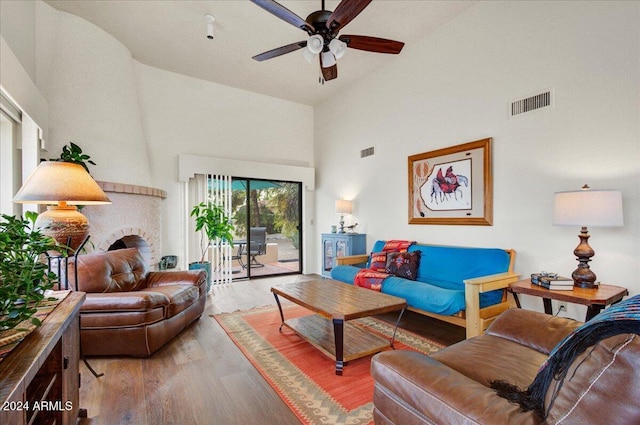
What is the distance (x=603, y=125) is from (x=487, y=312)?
1837mm

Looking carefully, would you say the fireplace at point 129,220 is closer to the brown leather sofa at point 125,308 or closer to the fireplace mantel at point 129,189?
the fireplace mantel at point 129,189

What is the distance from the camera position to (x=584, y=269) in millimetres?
2336

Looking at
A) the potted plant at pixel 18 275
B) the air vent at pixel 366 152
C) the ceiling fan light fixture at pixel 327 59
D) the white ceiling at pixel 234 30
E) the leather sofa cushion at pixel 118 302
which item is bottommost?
the leather sofa cushion at pixel 118 302

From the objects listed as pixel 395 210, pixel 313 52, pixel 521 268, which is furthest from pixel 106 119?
pixel 521 268

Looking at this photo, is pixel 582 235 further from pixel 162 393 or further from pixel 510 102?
pixel 162 393

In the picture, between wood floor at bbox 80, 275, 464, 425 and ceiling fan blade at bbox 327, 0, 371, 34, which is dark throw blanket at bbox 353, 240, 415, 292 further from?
ceiling fan blade at bbox 327, 0, 371, 34

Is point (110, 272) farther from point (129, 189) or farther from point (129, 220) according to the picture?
point (129, 189)

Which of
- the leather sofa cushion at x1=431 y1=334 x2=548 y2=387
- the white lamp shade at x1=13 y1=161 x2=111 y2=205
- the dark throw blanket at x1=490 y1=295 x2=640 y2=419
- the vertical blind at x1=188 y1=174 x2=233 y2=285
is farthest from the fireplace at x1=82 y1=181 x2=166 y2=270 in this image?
the dark throw blanket at x1=490 y1=295 x2=640 y2=419

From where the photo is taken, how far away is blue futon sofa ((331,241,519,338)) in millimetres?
2631

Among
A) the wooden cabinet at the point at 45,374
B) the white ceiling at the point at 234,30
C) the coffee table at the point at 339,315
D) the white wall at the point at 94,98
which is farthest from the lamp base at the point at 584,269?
the white wall at the point at 94,98

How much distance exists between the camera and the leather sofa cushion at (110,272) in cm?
269

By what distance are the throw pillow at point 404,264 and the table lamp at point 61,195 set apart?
9.65 ft

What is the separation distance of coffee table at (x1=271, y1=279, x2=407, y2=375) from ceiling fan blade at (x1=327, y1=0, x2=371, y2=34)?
2.27 m

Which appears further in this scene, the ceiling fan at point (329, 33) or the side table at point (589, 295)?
the ceiling fan at point (329, 33)
